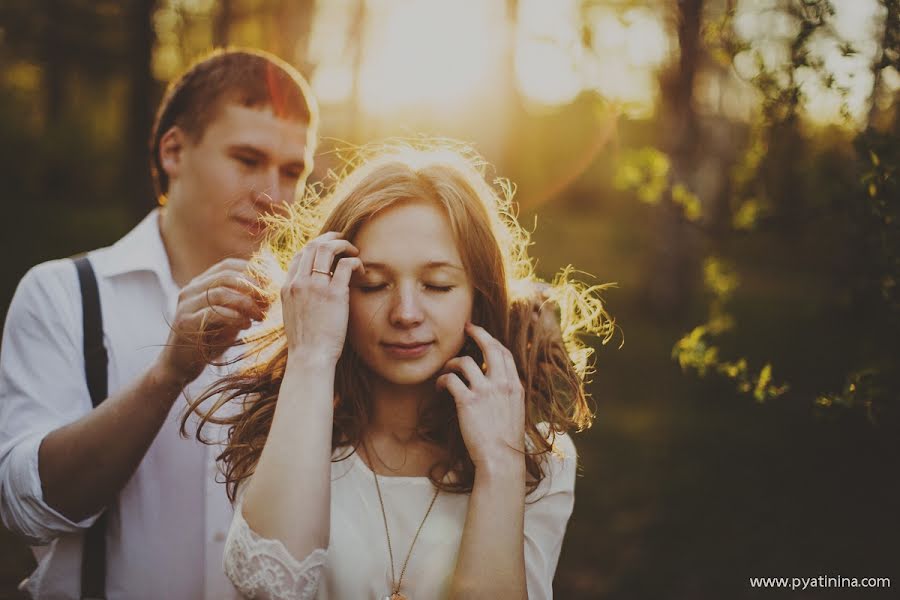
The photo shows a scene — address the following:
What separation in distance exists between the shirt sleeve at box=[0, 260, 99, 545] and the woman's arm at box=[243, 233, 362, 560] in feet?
3.11

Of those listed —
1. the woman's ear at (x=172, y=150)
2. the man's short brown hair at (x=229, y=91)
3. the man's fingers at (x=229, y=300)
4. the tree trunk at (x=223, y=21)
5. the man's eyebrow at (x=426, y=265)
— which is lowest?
→ the man's fingers at (x=229, y=300)

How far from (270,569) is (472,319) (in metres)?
1.13

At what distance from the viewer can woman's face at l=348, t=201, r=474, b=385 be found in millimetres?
2377

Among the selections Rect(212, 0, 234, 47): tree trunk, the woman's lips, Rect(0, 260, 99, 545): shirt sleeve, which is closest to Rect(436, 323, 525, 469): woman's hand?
the woman's lips

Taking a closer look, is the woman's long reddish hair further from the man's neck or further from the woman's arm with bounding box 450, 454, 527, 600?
the man's neck

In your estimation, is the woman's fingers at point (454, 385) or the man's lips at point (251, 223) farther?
the man's lips at point (251, 223)

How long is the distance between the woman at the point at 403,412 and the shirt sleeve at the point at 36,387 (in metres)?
0.57

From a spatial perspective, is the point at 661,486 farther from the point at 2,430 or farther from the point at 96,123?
the point at 96,123

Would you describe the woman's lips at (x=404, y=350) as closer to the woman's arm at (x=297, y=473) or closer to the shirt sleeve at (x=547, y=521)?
the woman's arm at (x=297, y=473)

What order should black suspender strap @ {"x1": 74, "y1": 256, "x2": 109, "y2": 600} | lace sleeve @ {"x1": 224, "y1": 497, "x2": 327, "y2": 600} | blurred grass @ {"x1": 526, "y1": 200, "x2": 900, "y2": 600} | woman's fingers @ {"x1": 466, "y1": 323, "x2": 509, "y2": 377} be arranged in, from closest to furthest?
lace sleeve @ {"x1": 224, "y1": 497, "x2": 327, "y2": 600} → woman's fingers @ {"x1": 466, "y1": 323, "x2": 509, "y2": 377} → black suspender strap @ {"x1": 74, "y1": 256, "x2": 109, "y2": 600} → blurred grass @ {"x1": 526, "y1": 200, "x2": 900, "y2": 600}

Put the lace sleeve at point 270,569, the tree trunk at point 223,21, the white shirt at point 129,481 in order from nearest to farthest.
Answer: the lace sleeve at point 270,569
the white shirt at point 129,481
the tree trunk at point 223,21

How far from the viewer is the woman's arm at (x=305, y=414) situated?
2092 millimetres

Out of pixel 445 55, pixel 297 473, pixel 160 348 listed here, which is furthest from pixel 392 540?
pixel 445 55

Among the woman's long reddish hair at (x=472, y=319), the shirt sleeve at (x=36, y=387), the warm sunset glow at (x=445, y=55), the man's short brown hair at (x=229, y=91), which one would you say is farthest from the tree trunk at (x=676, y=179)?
the shirt sleeve at (x=36, y=387)
